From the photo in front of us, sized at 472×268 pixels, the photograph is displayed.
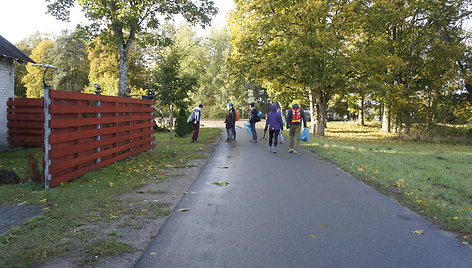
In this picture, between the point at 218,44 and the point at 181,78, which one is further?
the point at 218,44

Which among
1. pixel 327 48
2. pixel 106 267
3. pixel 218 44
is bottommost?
pixel 106 267

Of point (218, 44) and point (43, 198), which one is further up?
point (218, 44)

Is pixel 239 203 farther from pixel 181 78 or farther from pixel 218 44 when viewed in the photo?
pixel 218 44

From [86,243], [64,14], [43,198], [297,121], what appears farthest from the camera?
[64,14]

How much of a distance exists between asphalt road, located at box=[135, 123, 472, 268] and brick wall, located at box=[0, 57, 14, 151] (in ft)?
32.1

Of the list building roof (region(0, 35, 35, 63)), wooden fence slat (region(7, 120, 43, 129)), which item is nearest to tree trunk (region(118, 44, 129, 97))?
building roof (region(0, 35, 35, 63))

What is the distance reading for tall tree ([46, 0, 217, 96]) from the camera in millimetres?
18422

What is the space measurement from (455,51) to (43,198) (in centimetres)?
2734

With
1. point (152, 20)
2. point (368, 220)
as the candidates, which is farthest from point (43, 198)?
point (152, 20)

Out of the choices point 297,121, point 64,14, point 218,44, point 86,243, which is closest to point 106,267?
point 86,243

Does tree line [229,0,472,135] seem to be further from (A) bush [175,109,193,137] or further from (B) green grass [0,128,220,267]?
(B) green grass [0,128,220,267]

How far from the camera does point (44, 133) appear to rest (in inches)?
273

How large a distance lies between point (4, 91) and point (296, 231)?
A: 45.1ft

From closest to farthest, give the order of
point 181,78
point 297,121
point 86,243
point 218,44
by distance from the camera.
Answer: point 86,243, point 297,121, point 181,78, point 218,44
